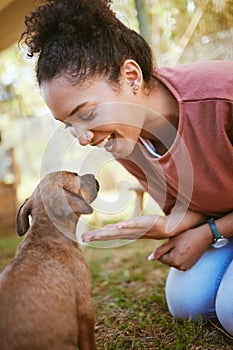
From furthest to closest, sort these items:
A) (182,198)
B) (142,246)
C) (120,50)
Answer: (142,246) < (182,198) < (120,50)

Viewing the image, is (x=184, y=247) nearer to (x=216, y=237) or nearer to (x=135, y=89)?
(x=216, y=237)

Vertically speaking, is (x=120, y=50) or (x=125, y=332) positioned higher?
(x=120, y=50)

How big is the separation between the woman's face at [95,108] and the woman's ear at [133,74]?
0.06 feet

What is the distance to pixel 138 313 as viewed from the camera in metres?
2.90

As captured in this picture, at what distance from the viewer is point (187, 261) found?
274 cm

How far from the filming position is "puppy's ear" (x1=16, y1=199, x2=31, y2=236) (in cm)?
219

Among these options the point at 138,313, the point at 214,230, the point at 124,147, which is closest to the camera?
the point at 124,147

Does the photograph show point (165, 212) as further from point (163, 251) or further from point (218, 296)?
point (218, 296)

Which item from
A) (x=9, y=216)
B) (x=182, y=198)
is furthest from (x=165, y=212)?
(x=9, y=216)

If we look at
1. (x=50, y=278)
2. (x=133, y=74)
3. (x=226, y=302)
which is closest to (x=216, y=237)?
(x=226, y=302)

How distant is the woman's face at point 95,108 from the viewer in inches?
85.3

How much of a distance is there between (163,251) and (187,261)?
0.16 m

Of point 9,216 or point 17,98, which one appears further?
point 9,216

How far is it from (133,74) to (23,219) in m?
0.88
